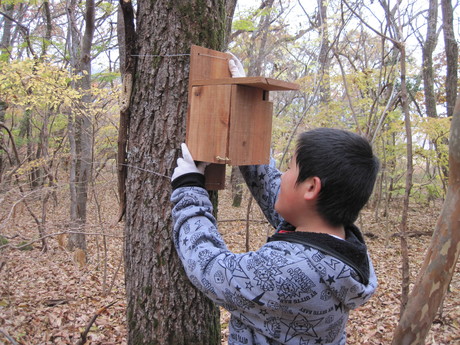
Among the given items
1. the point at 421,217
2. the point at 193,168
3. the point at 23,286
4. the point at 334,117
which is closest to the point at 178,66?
the point at 193,168

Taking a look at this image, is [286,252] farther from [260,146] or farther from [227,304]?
[260,146]

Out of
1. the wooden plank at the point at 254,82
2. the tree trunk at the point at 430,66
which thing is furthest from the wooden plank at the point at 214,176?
the tree trunk at the point at 430,66

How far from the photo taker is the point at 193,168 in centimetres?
147

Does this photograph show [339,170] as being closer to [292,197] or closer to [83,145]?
[292,197]

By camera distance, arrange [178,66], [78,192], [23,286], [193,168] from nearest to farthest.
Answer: [193,168] < [178,66] < [23,286] < [78,192]

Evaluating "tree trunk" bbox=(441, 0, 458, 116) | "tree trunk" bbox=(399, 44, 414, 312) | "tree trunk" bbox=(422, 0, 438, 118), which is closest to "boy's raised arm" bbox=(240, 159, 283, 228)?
"tree trunk" bbox=(399, 44, 414, 312)

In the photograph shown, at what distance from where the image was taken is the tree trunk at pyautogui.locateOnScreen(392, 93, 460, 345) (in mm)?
2594

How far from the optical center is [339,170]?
1.09 meters

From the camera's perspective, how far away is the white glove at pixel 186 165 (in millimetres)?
1430

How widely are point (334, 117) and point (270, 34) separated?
743cm

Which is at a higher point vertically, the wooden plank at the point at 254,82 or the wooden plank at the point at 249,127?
the wooden plank at the point at 254,82

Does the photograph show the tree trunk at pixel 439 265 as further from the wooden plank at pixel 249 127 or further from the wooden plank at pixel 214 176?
the wooden plank at pixel 214 176

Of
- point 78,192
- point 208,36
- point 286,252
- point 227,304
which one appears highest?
point 208,36

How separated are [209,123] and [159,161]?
0.30 metres
